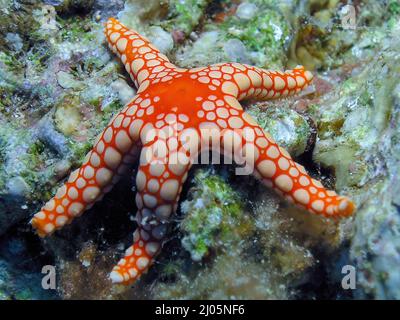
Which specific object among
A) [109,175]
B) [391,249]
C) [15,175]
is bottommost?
[15,175]

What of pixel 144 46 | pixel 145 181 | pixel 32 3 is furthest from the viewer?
pixel 32 3

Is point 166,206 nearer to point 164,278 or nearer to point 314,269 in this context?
point 164,278

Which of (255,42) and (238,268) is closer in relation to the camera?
(238,268)

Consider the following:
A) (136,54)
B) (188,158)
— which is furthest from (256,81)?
(136,54)

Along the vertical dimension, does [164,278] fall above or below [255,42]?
below

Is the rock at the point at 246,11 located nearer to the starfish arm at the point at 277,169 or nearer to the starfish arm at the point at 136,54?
the starfish arm at the point at 136,54

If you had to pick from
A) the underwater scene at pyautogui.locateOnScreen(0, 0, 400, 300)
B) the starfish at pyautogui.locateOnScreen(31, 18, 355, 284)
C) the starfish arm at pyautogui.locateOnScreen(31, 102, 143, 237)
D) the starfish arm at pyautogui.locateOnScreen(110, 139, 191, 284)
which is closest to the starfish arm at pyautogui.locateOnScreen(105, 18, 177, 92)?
the underwater scene at pyautogui.locateOnScreen(0, 0, 400, 300)
